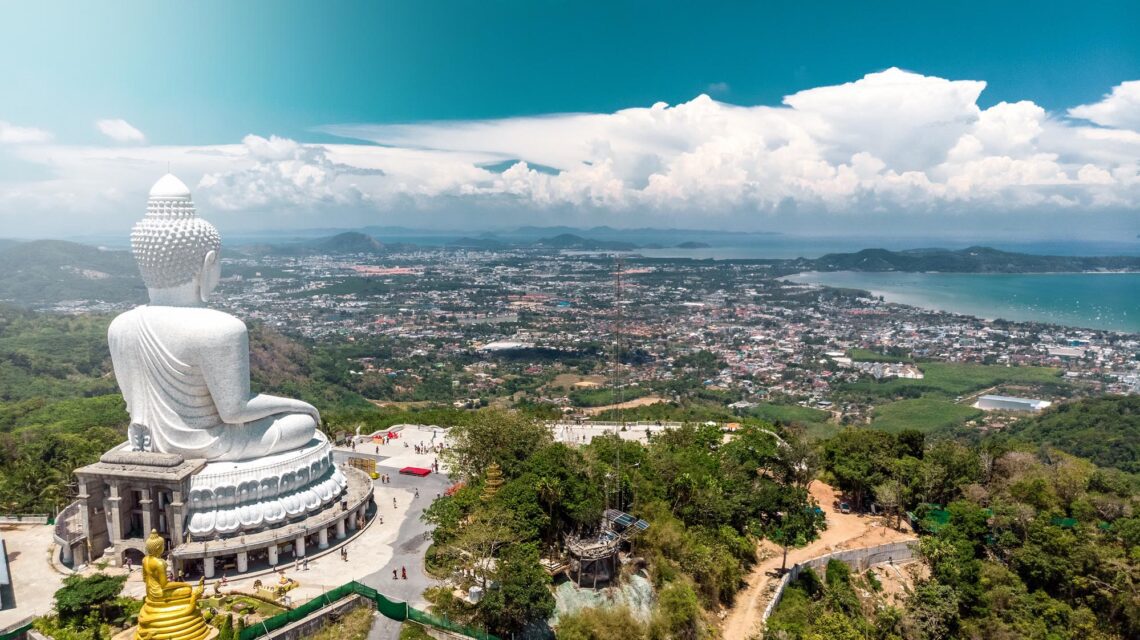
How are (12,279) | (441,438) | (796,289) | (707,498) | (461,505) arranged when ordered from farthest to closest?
(796,289) → (12,279) → (441,438) → (707,498) → (461,505)

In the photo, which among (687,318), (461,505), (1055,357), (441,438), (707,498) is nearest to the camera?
(461,505)

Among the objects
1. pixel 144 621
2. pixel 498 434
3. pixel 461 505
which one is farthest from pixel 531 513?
pixel 144 621

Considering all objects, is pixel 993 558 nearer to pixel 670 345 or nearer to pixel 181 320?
A: pixel 181 320

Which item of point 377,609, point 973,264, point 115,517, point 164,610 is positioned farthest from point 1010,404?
point 973,264

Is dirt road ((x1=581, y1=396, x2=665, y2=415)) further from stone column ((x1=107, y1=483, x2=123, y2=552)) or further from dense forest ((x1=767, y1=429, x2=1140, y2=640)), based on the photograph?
stone column ((x1=107, y1=483, x2=123, y2=552))

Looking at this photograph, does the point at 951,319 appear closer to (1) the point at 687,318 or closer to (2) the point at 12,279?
(1) the point at 687,318

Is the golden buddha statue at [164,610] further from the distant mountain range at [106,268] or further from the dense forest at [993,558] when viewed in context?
the distant mountain range at [106,268]

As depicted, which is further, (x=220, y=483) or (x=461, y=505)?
(x=461, y=505)

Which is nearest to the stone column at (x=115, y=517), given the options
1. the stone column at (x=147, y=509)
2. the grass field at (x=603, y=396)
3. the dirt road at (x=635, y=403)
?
the stone column at (x=147, y=509)

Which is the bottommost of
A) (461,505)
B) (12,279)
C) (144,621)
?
(12,279)
